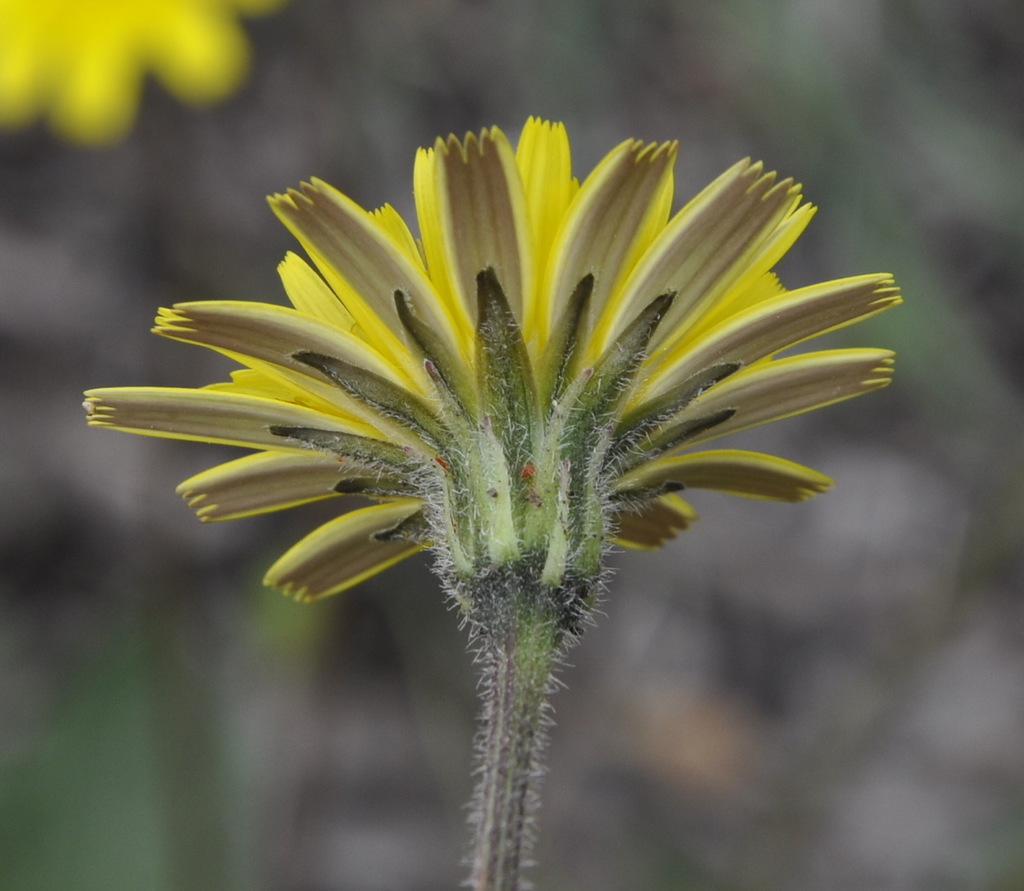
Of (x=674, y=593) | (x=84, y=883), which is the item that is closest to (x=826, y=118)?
(x=674, y=593)

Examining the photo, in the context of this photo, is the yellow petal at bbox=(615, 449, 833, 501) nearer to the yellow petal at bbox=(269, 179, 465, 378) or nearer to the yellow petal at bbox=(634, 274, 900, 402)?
the yellow petal at bbox=(634, 274, 900, 402)

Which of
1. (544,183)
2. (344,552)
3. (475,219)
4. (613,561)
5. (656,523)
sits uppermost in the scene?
(613,561)

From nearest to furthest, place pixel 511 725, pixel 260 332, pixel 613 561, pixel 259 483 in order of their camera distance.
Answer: pixel 511 725
pixel 260 332
pixel 259 483
pixel 613 561

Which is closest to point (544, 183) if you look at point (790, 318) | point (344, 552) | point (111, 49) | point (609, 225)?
point (609, 225)

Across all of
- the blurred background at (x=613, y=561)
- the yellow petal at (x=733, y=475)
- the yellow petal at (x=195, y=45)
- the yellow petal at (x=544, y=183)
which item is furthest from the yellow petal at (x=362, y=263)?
the yellow petal at (x=195, y=45)

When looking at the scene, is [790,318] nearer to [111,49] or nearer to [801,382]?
[801,382]

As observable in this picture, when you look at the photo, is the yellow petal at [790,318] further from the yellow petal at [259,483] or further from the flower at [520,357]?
the yellow petal at [259,483]

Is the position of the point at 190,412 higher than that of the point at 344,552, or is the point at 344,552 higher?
the point at 190,412
